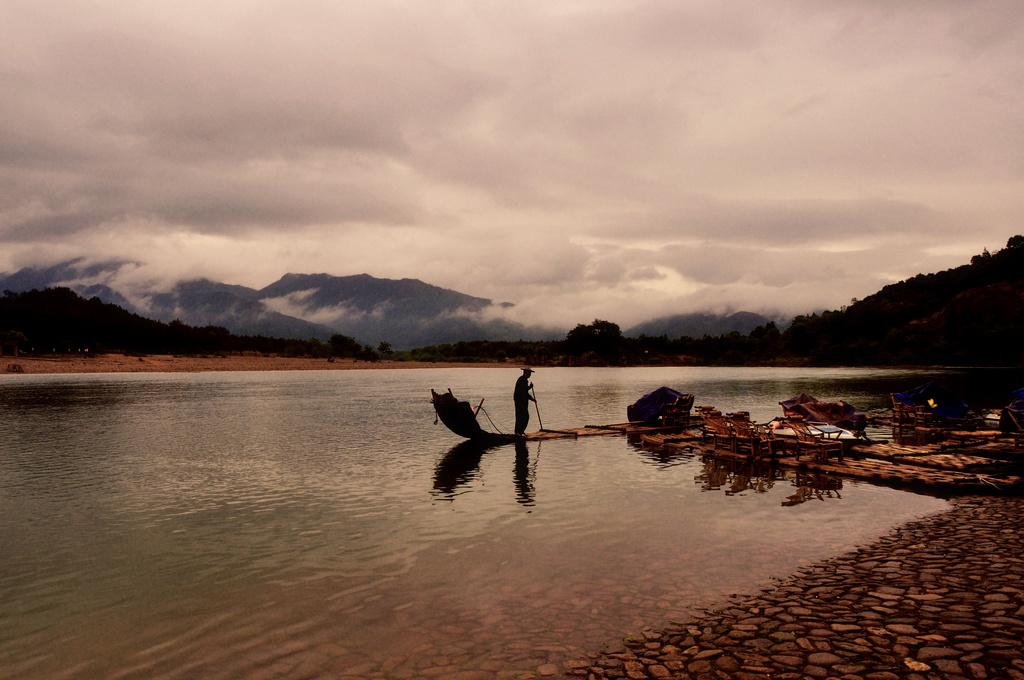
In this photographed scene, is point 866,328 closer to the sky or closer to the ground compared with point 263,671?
closer to the sky

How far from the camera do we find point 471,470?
25656mm

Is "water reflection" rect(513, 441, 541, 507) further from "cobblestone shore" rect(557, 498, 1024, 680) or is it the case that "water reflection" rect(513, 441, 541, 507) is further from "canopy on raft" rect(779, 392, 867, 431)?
"canopy on raft" rect(779, 392, 867, 431)

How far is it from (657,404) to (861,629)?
1194 inches

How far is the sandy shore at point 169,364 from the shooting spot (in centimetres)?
11369

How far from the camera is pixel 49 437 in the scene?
114 feet

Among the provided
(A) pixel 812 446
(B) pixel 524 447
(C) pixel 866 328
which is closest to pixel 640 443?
(B) pixel 524 447

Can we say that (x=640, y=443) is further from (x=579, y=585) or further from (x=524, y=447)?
(x=579, y=585)

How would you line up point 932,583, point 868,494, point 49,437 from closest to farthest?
point 932,583 → point 868,494 → point 49,437

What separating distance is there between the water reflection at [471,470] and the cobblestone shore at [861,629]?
31.9 feet

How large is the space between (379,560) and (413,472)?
452 inches

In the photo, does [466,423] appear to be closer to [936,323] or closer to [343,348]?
[936,323]

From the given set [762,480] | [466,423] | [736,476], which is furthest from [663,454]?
[466,423]

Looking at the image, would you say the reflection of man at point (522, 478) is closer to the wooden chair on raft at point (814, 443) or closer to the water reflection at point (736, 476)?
the water reflection at point (736, 476)

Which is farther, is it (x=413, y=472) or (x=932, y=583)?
(x=413, y=472)
